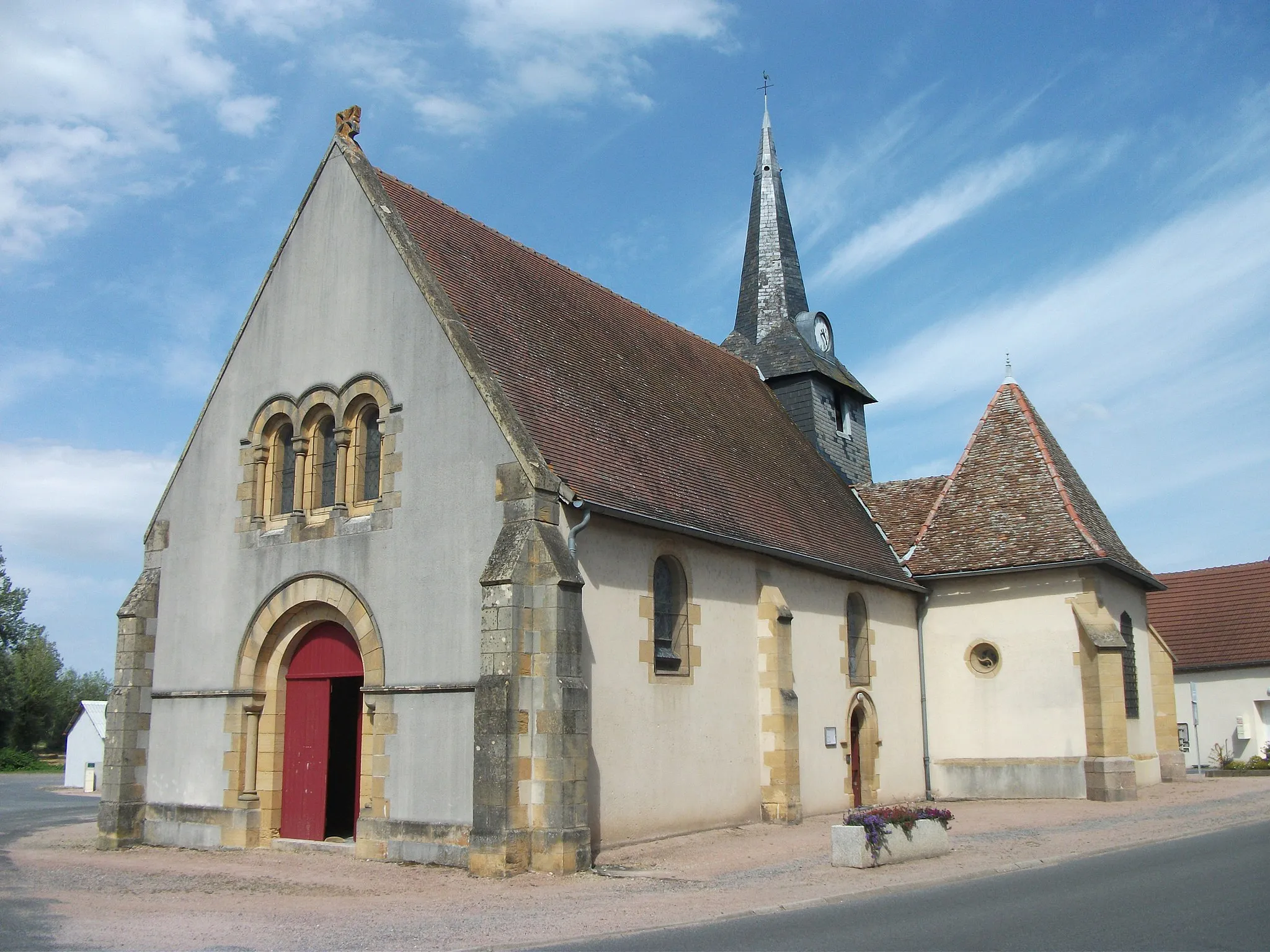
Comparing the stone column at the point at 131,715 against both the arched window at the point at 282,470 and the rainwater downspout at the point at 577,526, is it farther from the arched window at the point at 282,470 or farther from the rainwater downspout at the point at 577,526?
the rainwater downspout at the point at 577,526

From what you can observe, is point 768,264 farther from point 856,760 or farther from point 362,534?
point 362,534

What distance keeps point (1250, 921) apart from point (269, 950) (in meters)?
7.47

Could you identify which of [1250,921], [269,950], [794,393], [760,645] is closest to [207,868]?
[269,950]

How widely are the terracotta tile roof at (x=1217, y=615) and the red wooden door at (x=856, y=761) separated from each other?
1744 centimetres

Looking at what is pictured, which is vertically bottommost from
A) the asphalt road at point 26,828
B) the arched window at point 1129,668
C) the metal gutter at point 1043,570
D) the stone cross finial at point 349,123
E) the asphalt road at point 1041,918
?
the asphalt road at point 26,828

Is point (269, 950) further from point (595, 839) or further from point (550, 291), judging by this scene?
point (550, 291)

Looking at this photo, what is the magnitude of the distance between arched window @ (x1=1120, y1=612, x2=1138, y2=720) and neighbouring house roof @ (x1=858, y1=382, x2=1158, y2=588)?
1.06 m

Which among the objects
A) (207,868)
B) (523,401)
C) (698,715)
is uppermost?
(523,401)

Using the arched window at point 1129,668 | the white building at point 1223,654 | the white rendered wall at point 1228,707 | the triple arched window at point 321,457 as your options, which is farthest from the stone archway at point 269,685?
the white building at point 1223,654

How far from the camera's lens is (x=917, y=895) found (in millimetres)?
10297

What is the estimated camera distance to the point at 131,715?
16.9 m

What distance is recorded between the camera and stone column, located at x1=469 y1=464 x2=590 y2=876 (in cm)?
1210

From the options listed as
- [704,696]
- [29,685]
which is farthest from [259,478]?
[29,685]

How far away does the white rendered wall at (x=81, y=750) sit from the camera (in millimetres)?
41719
